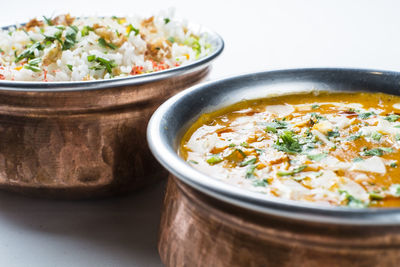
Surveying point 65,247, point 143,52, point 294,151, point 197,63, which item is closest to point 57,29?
point 143,52

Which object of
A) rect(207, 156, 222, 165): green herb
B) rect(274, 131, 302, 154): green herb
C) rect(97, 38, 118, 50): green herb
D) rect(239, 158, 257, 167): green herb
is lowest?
rect(97, 38, 118, 50): green herb

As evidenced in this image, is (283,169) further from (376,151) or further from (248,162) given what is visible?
(376,151)

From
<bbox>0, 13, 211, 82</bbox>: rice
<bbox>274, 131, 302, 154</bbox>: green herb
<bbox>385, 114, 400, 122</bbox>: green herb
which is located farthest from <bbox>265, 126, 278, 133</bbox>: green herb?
<bbox>0, 13, 211, 82</bbox>: rice

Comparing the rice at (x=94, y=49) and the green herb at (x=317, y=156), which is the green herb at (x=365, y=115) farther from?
the rice at (x=94, y=49)

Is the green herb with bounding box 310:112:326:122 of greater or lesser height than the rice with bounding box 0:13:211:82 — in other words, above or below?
above

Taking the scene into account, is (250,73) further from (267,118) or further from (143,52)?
(143,52)

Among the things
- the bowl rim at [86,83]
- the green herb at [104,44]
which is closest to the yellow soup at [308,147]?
the bowl rim at [86,83]

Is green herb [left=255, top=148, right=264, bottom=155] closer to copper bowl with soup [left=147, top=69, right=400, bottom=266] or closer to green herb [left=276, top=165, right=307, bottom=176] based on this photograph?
copper bowl with soup [left=147, top=69, right=400, bottom=266]
